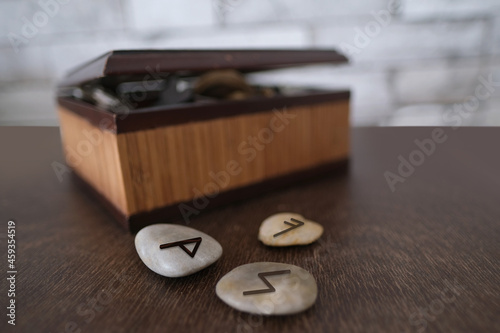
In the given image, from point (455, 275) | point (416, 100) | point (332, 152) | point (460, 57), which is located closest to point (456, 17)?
point (460, 57)

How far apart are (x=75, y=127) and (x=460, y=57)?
0.99m

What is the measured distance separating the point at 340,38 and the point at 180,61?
723mm

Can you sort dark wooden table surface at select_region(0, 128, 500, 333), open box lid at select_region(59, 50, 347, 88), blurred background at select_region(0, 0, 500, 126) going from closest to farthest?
dark wooden table surface at select_region(0, 128, 500, 333), open box lid at select_region(59, 50, 347, 88), blurred background at select_region(0, 0, 500, 126)

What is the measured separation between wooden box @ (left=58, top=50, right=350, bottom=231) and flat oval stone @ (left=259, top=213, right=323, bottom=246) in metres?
0.12

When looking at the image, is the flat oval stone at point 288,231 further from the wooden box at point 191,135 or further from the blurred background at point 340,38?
the blurred background at point 340,38

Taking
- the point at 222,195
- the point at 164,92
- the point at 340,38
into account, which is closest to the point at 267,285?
the point at 222,195

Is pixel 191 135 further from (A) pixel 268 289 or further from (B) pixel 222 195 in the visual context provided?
(A) pixel 268 289

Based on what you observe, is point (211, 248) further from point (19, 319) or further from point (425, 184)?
point (425, 184)

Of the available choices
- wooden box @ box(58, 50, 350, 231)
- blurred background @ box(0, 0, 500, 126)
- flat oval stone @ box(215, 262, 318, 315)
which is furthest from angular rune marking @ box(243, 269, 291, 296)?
blurred background @ box(0, 0, 500, 126)

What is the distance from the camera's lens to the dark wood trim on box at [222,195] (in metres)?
0.46

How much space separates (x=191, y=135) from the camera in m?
0.48

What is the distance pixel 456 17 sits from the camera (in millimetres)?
991

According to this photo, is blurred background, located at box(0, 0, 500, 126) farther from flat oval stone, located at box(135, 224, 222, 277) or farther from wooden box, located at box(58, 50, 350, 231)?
flat oval stone, located at box(135, 224, 222, 277)

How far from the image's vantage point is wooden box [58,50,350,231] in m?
0.44
